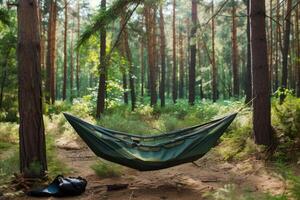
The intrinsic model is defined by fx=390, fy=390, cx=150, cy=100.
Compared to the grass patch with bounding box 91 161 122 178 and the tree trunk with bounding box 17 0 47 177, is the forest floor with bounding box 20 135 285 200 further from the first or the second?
the tree trunk with bounding box 17 0 47 177

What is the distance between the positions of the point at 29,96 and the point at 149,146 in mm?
1869

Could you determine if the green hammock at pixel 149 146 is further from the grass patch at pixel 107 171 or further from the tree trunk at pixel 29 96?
the grass patch at pixel 107 171

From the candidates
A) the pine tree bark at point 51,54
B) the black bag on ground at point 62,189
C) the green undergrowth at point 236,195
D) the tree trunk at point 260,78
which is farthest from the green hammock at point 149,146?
the pine tree bark at point 51,54

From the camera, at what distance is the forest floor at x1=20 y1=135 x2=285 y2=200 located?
507 centimetres

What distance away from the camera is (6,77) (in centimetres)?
1402

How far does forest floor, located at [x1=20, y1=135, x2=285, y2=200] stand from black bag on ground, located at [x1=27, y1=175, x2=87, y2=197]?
0.12m

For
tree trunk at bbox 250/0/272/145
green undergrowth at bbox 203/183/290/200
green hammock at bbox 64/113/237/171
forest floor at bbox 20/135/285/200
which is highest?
tree trunk at bbox 250/0/272/145

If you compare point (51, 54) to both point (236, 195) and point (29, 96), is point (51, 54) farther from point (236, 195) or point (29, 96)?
point (236, 195)

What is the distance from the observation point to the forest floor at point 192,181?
507 cm

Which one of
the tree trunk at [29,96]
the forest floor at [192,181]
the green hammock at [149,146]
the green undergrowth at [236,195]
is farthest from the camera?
the tree trunk at [29,96]

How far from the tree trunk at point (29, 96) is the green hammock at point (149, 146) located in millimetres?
559

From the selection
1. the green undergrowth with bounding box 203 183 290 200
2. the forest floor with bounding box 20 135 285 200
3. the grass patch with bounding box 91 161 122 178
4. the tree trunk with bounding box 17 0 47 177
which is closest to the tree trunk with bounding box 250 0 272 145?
the forest floor with bounding box 20 135 285 200

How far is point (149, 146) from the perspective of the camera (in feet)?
18.1

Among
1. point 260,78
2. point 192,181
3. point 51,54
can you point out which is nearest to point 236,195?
point 192,181
